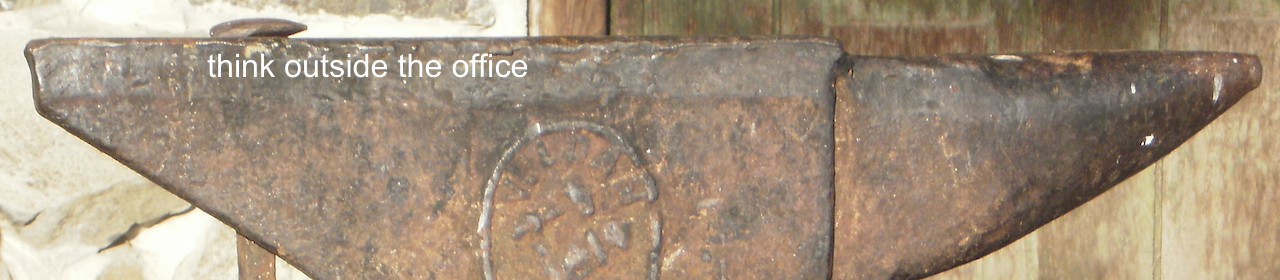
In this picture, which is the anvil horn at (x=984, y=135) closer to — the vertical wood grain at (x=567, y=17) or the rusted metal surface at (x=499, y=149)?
the rusted metal surface at (x=499, y=149)

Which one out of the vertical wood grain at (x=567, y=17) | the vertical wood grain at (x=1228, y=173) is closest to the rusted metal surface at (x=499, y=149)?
the vertical wood grain at (x=567, y=17)

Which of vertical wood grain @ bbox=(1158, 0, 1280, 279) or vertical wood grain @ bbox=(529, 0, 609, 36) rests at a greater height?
vertical wood grain @ bbox=(529, 0, 609, 36)

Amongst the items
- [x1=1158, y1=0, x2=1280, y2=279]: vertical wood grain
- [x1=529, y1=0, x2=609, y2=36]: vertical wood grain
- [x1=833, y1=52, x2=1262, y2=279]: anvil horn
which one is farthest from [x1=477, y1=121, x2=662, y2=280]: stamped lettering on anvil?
[x1=1158, y1=0, x2=1280, y2=279]: vertical wood grain

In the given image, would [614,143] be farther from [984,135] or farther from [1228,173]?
[1228,173]

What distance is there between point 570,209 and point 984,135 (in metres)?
0.29

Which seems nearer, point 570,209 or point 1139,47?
point 570,209

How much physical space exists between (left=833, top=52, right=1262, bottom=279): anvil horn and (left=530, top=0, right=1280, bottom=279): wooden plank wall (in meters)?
0.31

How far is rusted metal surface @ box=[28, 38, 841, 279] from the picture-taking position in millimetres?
573

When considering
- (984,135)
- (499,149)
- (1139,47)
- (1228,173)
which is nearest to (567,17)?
(499,149)

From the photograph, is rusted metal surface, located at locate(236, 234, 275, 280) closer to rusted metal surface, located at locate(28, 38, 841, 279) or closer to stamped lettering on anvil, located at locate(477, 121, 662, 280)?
rusted metal surface, located at locate(28, 38, 841, 279)

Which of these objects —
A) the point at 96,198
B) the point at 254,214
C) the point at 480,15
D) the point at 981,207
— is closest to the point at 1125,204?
the point at 981,207

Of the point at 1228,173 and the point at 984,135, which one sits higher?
the point at 984,135

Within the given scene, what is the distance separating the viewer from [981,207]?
2.04ft

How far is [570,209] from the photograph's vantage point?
0.59 meters
